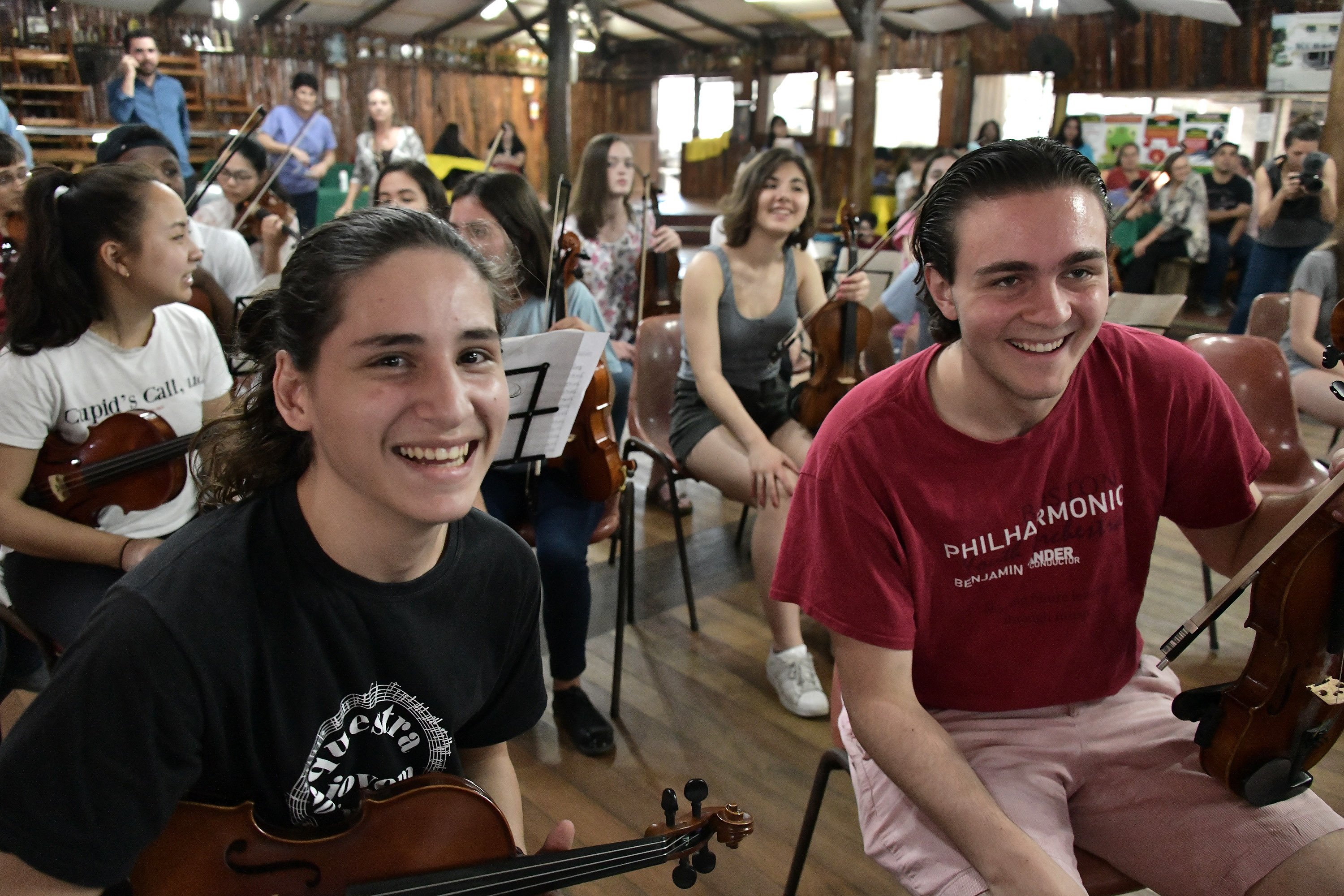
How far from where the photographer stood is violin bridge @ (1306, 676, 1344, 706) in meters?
1.10

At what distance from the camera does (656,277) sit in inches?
157

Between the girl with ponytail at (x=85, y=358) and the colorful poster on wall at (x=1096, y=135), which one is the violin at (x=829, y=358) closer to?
the girl with ponytail at (x=85, y=358)

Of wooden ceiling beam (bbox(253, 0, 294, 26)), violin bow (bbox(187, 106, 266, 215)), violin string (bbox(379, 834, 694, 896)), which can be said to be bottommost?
violin string (bbox(379, 834, 694, 896))

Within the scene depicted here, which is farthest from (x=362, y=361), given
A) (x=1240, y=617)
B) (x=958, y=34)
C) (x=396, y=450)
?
(x=958, y=34)

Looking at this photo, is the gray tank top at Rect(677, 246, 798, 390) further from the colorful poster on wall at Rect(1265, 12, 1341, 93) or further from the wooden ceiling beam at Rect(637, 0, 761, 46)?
the wooden ceiling beam at Rect(637, 0, 761, 46)

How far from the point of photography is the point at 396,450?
0.96m

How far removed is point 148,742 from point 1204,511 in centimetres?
136

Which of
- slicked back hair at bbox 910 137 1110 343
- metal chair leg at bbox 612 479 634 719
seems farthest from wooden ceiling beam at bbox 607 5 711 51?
slicked back hair at bbox 910 137 1110 343

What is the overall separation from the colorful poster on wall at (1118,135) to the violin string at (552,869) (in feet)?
30.5

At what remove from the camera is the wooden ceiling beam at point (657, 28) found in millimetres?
12609

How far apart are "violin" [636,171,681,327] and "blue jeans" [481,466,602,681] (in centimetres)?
169

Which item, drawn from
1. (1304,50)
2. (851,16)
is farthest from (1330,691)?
(851,16)

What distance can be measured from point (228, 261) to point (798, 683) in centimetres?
236

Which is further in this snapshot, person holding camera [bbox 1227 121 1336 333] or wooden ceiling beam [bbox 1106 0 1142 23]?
wooden ceiling beam [bbox 1106 0 1142 23]
